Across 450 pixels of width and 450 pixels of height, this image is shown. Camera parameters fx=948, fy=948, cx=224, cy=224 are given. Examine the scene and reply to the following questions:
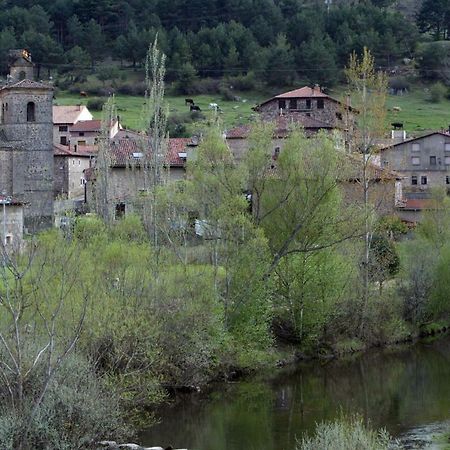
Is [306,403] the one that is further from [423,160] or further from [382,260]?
[423,160]

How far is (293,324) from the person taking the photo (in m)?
36.3

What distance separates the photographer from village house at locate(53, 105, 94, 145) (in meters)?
82.4

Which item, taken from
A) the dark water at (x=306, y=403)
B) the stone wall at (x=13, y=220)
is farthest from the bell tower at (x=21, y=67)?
the dark water at (x=306, y=403)

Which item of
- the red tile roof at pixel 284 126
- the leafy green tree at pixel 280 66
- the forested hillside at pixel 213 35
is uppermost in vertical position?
the forested hillside at pixel 213 35

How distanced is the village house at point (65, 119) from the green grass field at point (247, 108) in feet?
13.7

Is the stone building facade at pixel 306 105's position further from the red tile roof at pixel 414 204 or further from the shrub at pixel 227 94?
the shrub at pixel 227 94

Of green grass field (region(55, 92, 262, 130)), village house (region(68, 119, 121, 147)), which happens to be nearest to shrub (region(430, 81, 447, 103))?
green grass field (region(55, 92, 262, 130))

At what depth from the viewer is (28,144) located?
57.6 metres

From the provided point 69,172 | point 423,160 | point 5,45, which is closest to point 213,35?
point 5,45

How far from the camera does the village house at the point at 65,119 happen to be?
8238 centimetres

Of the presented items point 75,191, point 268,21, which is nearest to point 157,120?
point 75,191

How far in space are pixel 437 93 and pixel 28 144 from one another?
5840cm

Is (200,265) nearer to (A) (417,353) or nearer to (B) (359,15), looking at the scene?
(A) (417,353)

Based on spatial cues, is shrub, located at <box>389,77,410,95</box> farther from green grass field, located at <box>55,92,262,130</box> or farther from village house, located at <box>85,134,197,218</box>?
village house, located at <box>85,134,197,218</box>
